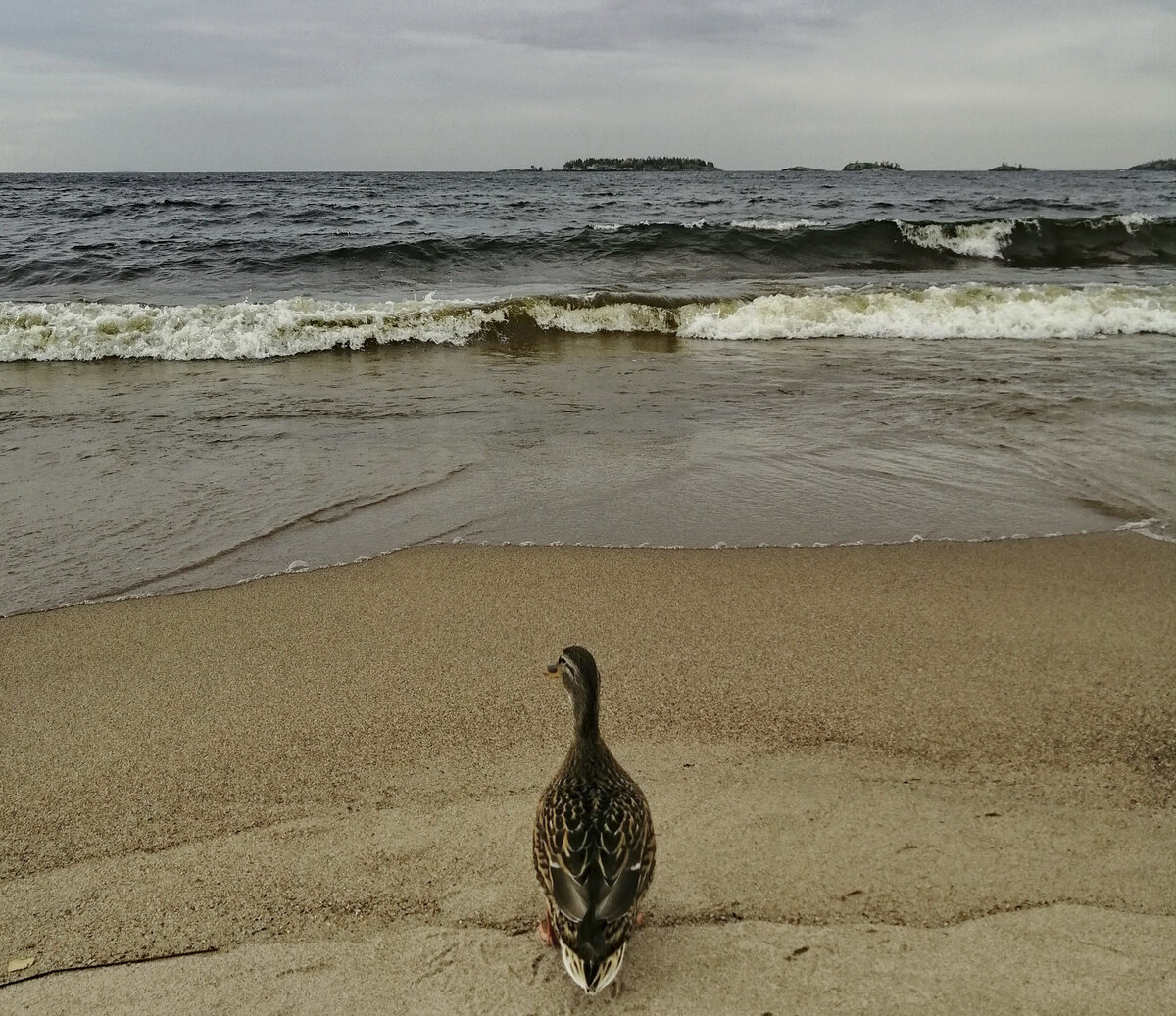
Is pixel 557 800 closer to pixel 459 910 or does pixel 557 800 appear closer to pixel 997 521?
pixel 459 910

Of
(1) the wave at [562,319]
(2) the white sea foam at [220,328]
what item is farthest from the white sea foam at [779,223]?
(2) the white sea foam at [220,328]

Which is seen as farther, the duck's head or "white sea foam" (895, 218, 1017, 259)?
"white sea foam" (895, 218, 1017, 259)

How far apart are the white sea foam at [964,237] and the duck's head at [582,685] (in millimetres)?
23636

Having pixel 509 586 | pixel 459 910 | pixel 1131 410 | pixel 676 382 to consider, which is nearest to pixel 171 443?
pixel 509 586

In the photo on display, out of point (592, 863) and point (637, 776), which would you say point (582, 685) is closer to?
point (592, 863)

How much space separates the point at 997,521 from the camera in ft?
18.7

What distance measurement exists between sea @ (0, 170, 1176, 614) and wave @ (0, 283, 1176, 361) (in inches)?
2.1

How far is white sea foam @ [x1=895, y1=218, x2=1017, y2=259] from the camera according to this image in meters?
23.6

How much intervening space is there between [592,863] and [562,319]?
1287 centimetres

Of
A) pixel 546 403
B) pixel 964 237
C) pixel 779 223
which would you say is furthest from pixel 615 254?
pixel 546 403

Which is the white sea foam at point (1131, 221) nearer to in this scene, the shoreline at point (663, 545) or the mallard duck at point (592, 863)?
the shoreline at point (663, 545)

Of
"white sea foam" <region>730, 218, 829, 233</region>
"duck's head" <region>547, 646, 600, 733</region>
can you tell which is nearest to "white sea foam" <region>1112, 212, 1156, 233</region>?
"white sea foam" <region>730, 218, 829, 233</region>

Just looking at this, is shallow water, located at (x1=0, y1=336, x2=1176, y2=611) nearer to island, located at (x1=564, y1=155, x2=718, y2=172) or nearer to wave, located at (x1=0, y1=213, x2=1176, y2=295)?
wave, located at (x1=0, y1=213, x2=1176, y2=295)

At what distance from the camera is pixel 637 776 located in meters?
3.19
